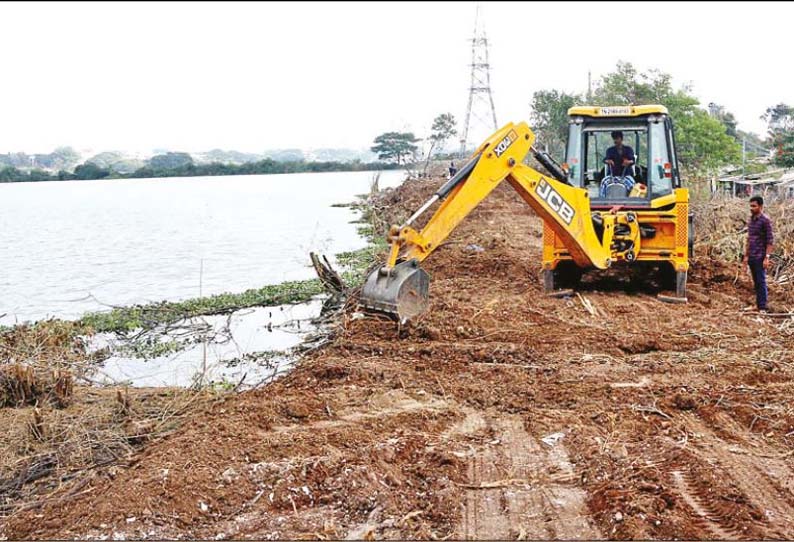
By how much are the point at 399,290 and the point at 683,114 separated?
19.6m

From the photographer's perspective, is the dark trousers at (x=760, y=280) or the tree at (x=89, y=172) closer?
the dark trousers at (x=760, y=280)

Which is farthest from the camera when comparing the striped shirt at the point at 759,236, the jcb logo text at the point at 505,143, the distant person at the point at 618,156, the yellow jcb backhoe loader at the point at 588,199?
the distant person at the point at 618,156

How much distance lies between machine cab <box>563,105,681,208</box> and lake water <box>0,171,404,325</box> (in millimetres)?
6210

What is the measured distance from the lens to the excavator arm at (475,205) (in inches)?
302

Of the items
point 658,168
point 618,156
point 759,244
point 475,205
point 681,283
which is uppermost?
point 618,156

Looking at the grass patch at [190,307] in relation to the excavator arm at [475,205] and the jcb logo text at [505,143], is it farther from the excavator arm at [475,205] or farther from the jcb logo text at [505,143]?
the jcb logo text at [505,143]

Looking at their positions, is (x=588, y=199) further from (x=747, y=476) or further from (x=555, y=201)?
(x=747, y=476)

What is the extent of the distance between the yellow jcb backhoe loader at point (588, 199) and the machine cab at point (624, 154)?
0.04 feet

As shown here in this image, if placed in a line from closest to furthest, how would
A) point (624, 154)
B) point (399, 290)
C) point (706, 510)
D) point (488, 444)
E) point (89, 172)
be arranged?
1. point (706, 510)
2. point (488, 444)
3. point (399, 290)
4. point (624, 154)
5. point (89, 172)

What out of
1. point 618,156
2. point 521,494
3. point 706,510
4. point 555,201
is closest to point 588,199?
point 555,201

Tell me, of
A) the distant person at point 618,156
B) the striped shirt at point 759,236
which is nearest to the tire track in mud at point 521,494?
the striped shirt at point 759,236

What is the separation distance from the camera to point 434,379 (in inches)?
275

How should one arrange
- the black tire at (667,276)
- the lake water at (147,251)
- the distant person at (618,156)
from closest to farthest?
the black tire at (667,276)
the distant person at (618,156)
the lake water at (147,251)

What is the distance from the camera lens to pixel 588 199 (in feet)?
30.7
